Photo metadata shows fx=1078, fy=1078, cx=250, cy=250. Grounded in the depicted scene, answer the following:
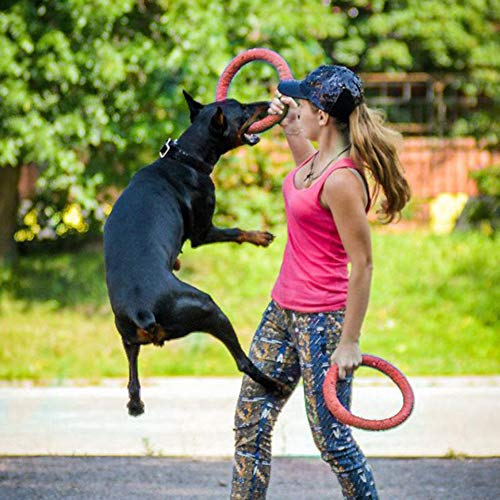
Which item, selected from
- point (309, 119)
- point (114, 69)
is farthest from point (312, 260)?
point (114, 69)

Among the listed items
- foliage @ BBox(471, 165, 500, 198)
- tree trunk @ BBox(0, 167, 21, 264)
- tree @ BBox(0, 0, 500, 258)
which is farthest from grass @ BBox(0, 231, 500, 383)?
tree @ BBox(0, 0, 500, 258)

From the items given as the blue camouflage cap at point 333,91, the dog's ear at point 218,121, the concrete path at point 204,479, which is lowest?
the concrete path at point 204,479

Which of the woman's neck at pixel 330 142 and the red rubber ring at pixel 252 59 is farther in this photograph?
the red rubber ring at pixel 252 59

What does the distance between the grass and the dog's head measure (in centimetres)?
456

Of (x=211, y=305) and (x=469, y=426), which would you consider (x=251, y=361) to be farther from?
(x=469, y=426)

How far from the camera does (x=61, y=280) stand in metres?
11.7

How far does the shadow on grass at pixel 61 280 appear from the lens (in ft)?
36.7

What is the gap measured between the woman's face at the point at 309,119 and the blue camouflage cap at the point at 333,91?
4 centimetres

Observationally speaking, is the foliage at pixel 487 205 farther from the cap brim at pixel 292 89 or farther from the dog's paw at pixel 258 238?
the cap brim at pixel 292 89

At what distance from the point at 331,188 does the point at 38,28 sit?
688 centimetres

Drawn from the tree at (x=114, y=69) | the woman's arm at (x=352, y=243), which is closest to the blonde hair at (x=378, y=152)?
the woman's arm at (x=352, y=243)

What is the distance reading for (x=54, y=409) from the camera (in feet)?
25.6

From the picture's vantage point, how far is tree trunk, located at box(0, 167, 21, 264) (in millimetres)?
11906

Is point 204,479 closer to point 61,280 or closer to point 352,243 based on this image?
point 352,243
